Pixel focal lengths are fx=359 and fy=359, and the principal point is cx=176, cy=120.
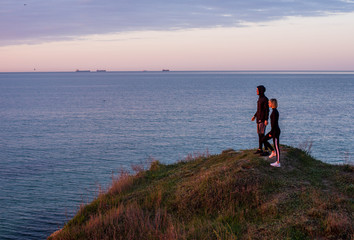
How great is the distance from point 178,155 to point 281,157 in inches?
746

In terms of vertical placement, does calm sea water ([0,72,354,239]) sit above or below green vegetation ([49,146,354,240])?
below

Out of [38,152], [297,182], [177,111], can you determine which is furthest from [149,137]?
[297,182]

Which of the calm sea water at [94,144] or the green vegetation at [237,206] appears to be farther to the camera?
the calm sea water at [94,144]

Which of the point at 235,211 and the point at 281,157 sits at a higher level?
the point at 281,157

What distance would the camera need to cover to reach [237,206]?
12227mm

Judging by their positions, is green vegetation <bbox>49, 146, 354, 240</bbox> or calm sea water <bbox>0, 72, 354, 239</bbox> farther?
calm sea water <bbox>0, 72, 354, 239</bbox>

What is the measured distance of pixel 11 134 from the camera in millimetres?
44969

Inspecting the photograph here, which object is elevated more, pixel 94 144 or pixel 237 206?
pixel 237 206

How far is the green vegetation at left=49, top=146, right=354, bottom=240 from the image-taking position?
9.86m

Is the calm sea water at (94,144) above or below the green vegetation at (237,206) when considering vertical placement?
below

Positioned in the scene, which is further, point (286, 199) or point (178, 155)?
point (178, 155)

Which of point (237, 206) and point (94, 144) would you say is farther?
point (94, 144)

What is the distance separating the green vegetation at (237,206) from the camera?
9859 mm

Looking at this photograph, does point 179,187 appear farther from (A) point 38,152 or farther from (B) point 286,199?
(A) point 38,152
